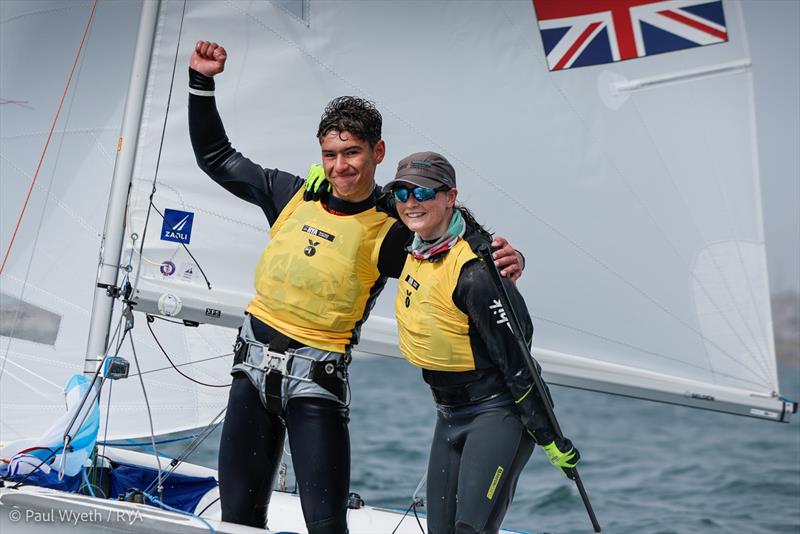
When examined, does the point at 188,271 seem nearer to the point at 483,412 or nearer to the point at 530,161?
the point at 530,161

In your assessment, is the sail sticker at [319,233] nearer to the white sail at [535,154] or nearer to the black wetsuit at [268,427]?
the black wetsuit at [268,427]

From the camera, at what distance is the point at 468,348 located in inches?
109

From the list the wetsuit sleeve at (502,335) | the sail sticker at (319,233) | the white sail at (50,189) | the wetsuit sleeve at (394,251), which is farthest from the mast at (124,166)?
the wetsuit sleeve at (502,335)

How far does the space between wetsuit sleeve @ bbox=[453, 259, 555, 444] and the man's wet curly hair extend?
1.49 feet

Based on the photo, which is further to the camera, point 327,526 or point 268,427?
point 268,427

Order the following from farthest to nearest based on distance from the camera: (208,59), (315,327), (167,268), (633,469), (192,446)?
(633,469) < (192,446) < (167,268) < (208,59) < (315,327)

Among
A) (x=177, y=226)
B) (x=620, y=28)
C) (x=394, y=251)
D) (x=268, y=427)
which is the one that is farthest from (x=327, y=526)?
(x=620, y=28)

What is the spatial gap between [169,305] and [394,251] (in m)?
1.10

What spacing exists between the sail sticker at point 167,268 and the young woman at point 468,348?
124cm

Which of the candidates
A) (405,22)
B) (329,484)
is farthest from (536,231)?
(329,484)

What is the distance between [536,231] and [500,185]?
21cm

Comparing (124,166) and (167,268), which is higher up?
(124,166)

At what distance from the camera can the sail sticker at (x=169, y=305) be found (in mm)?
3639

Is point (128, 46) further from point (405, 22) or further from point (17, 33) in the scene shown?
point (405, 22)
